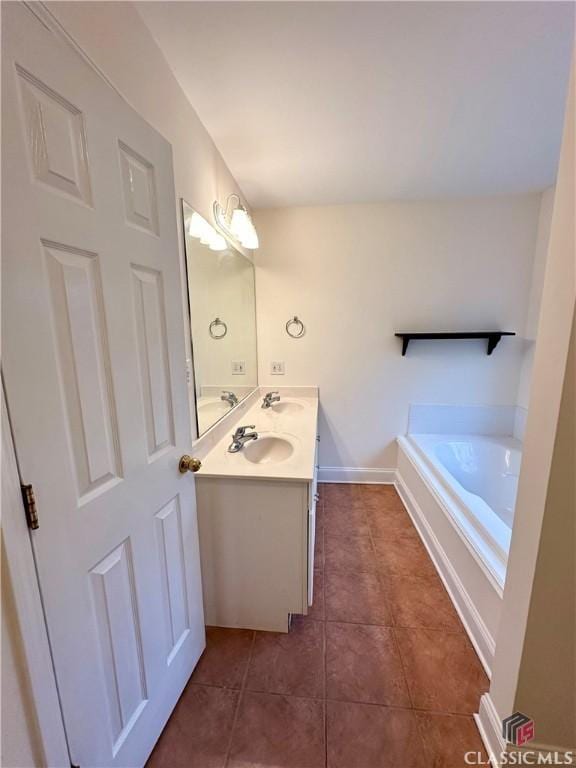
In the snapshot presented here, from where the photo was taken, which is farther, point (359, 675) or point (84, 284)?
point (359, 675)

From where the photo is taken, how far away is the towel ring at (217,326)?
1.73 meters

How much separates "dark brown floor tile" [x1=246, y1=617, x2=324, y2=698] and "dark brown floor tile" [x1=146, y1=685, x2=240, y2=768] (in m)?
0.13

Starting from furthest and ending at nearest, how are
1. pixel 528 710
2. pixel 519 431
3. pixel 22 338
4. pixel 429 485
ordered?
1. pixel 519 431
2. pixel 429 485
3. pixel 528 710
4. pixel 22 338

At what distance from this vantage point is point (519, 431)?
2.58 m

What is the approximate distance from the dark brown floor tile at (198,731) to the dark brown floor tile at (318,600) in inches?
18.9

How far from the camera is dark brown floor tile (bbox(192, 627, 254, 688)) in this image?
4.13 ft

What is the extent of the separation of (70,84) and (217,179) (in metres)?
1.21

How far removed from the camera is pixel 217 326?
5.94 feet

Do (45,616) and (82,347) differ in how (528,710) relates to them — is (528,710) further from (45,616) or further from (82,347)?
(82,347)

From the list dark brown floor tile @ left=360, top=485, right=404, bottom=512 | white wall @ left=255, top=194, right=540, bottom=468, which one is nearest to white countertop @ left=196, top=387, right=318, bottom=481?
white wall @ left=255, top=194, right=540, bottom=468

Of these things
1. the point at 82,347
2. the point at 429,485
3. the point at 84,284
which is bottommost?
the point at 429,485

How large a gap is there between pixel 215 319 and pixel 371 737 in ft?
6.21

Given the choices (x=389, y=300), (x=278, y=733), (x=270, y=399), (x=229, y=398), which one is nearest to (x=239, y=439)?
(x=229, y=398)

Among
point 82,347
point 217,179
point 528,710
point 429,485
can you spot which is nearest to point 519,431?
point 429,485
